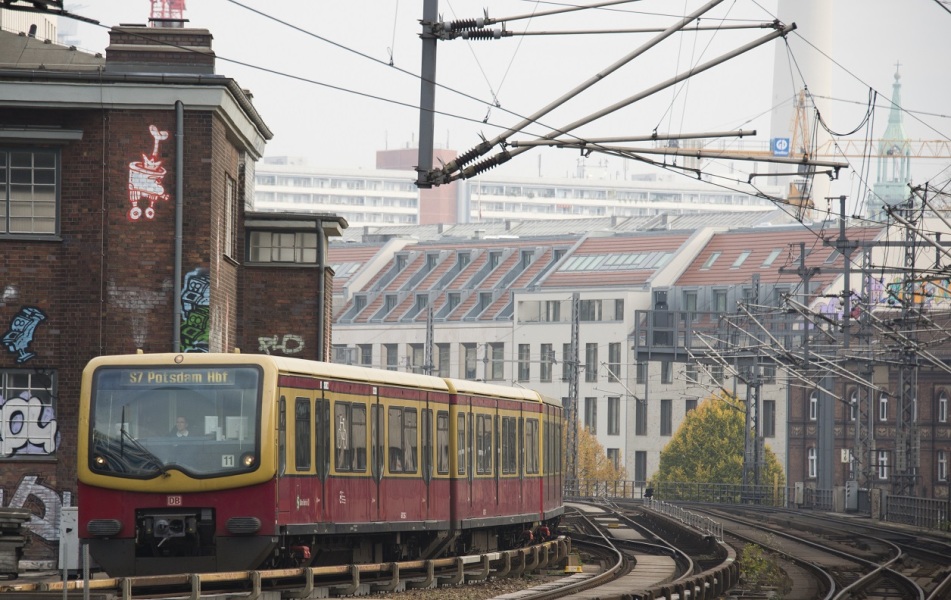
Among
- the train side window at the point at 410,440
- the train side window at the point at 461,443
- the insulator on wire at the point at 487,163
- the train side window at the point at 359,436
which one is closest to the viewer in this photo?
the insulator on wire at the point at 487,163

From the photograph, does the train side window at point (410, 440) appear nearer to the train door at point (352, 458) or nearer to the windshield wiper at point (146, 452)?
the train door at point (352, 458)

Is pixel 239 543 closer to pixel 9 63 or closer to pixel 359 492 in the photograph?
pixel 359 492

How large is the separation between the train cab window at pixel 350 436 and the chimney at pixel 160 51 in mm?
7996

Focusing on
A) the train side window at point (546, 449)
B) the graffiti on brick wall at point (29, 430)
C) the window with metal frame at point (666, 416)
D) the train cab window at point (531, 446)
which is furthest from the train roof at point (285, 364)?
the window with metal frame at point (666, 416)

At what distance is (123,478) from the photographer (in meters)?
21.1

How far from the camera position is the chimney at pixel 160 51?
96.8 feet

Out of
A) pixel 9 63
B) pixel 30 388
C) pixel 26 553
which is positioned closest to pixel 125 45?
pixel 9 63

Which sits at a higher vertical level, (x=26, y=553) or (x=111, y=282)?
(x=111, y=282)

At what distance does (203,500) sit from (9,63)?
12.0m

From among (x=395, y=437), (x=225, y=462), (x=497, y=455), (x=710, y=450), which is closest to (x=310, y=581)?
(x=225, y=462)

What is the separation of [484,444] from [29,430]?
679cm

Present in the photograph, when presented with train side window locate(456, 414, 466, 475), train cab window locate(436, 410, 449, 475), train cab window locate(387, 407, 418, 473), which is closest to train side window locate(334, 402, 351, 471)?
train cab window locate(387, 407, 418, 473)

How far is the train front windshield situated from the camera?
21.1 m

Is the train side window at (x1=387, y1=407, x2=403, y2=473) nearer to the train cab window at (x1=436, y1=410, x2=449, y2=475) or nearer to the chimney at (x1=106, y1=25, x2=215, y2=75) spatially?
the train cab window at (x1=436, y1=410, x2=449, y2=475)
